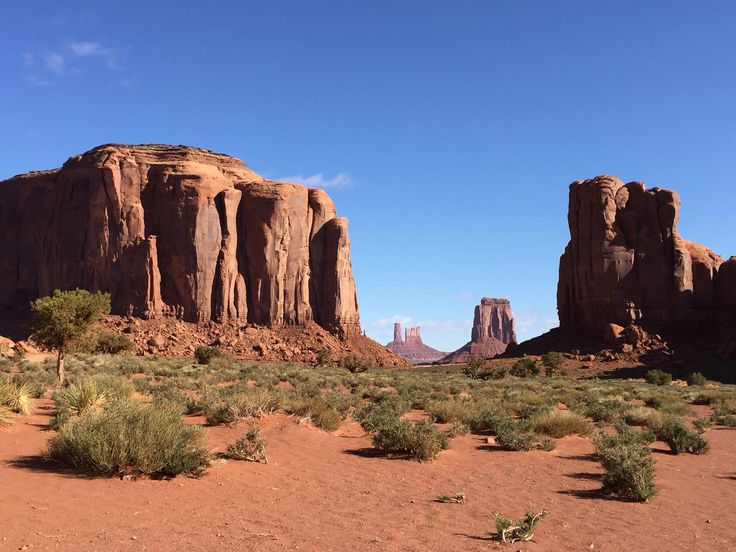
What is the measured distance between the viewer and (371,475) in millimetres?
10023

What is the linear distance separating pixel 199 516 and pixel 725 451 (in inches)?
499

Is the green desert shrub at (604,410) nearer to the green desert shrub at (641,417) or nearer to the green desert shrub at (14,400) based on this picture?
the green desert shrub at (641,417)

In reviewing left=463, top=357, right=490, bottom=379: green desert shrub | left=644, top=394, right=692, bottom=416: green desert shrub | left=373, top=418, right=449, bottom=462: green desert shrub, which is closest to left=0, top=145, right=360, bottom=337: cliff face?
left=463, top=357, right=490, bottom=379: green desert shrub

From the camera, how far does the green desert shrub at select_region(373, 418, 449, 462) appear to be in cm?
1137

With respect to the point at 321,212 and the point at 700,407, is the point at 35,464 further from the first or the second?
the point at 321,212

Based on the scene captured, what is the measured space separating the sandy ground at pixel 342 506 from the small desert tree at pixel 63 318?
1403 cm

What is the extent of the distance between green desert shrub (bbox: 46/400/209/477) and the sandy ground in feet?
0.78

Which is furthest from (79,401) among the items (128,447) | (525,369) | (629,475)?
(525,369)

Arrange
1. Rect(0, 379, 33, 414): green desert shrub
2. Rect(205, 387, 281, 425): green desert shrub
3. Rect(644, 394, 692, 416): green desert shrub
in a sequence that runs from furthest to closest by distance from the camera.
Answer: Rect(644, 394, 692, 416): green desert shrub < Rect(205, 387, 281, 425): green desert shrub < Rect(0, 379, 33, 414): green desert shrub

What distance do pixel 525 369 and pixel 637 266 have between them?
67.0 feet

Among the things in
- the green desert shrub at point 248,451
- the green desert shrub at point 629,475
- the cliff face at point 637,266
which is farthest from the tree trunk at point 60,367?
the cliff face at point 637,266

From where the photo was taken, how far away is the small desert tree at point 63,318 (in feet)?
80.9

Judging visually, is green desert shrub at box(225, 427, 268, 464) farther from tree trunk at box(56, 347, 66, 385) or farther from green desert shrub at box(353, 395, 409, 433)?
tree trunk at box(56, 347, 66, 385)

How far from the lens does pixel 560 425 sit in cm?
1491
